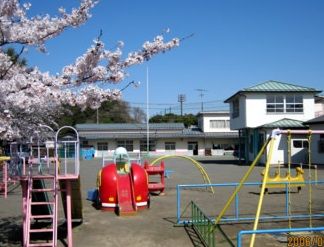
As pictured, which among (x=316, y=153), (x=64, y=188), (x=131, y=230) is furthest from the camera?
(x=316, y=153)

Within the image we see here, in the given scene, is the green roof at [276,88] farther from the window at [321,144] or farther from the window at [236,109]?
the window at [321,144]

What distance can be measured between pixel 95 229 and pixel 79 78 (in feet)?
16.3

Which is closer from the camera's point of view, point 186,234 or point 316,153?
point 186,234

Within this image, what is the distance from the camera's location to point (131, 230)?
451 inches

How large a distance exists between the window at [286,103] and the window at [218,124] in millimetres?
29871

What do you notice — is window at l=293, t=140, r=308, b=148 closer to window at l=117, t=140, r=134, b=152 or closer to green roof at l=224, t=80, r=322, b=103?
green roof at l=224, t=80, r=322, b=103

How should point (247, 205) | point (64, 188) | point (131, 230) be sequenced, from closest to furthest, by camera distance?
1. point (64, 188)
2. point (131, 230)
3. point (247, 205)

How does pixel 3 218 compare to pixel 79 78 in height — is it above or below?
below

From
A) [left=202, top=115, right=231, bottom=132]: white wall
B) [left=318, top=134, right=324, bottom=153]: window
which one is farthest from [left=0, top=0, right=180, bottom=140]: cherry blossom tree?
[left=202, top=115, right=231, bottom=132]: white wall

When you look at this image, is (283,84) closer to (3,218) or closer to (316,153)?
(316,153)

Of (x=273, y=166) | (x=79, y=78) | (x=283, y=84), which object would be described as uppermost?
(x=283, y=84)

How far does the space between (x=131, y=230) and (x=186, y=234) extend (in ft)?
4.80

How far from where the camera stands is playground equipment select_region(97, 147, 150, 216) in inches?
559

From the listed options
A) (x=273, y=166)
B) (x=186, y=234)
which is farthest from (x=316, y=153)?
(x=186, y=234)
